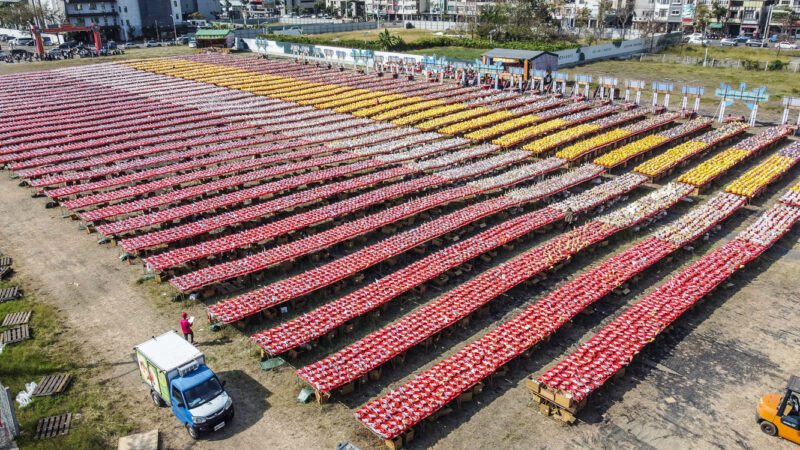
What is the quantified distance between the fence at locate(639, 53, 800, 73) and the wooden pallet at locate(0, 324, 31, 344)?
8957 centimetres

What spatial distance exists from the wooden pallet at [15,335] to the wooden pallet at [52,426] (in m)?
5.78

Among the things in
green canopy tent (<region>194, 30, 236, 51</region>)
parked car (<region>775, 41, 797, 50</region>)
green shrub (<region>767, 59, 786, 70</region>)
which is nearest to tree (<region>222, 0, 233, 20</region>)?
green canopy tent (<region>194, 30, 236, 51</region>)

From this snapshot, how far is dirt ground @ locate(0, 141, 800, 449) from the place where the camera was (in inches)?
733

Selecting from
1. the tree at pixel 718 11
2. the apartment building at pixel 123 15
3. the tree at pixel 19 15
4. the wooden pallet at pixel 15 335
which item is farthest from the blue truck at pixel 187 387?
the tree at pixel 19 15

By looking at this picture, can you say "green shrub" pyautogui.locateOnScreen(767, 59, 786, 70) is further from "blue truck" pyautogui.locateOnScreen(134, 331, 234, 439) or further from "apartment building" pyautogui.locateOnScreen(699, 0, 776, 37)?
"blue truck" pyautogui.locateOnScreen(134, 331, 234, 439)

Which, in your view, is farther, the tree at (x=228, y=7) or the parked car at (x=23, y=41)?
the tree at (x=228, y=7)

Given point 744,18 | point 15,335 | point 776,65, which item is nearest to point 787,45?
point 744,18

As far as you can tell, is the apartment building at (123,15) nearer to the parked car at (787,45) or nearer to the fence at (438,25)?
the fence at (438,25)

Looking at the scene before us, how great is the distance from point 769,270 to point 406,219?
1888cm

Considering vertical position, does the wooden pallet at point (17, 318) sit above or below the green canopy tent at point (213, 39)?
below

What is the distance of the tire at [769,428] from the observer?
60.4 ft

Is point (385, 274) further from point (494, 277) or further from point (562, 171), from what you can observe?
point (562, 171)

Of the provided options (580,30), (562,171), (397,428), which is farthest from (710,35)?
(397,428)

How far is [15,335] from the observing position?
23547mm
